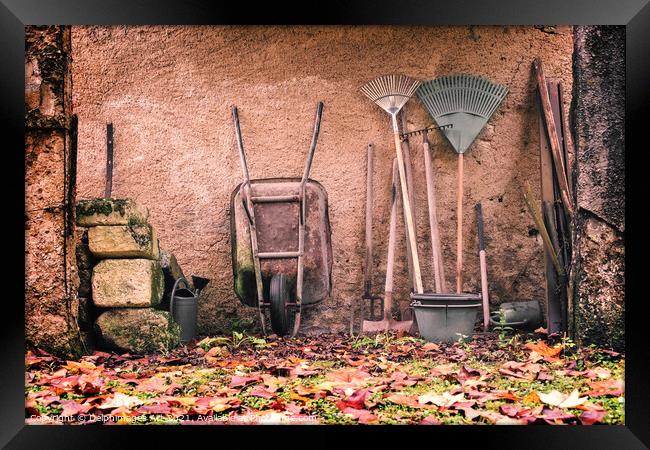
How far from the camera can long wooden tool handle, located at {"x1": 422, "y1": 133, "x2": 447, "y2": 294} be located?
14.0ft

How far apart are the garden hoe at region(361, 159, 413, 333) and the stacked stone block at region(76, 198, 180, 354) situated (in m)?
1.33

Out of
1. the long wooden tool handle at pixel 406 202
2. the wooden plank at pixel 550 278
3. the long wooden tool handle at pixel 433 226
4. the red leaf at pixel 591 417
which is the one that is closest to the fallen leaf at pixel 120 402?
the red leaf at pixel 591 417

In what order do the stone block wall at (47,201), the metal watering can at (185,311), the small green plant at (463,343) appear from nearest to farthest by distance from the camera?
the stone block wall at (47,201) → the small green plant at (463,343) → the metal watering can at (185,311)

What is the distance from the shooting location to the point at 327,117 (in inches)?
179

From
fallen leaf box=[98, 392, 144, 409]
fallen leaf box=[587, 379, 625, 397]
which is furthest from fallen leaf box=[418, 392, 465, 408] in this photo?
fallen leaf box=[98, 392, 144, 409]

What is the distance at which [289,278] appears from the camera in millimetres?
4273

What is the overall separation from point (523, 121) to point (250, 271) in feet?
7.22

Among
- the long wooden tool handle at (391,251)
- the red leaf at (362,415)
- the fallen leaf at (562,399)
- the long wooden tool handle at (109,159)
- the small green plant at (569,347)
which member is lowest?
the red leaf at (362,415)

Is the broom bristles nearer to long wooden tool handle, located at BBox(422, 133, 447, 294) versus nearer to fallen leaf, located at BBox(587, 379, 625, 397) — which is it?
long wooden tool handle, located at BBox(422, 133, 447, 294)

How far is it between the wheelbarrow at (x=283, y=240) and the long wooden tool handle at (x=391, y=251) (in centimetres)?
40

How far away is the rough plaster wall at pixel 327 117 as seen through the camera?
14.8 ft

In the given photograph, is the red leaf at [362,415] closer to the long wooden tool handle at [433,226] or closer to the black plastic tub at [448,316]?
the black plastic tub at [448,316]

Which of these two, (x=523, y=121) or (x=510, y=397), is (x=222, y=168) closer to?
(x=523, y=121)

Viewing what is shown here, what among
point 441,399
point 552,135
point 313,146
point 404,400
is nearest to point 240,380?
point 404,400
